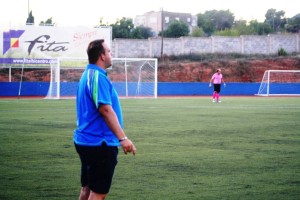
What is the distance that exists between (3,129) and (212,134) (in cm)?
589

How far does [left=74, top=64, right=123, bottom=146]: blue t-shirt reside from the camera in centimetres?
592

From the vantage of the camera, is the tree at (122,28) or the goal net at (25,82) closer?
Answer: the goal net at (25,82)

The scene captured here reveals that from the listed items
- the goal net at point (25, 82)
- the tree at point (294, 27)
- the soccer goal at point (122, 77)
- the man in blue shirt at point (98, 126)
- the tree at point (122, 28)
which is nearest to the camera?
the man in blue shirt at point (98, 126)

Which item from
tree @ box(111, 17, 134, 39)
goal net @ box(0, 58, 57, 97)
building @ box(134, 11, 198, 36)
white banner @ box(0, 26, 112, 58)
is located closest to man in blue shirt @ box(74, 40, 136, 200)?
goal net @ box(0, 58, 57, 97)

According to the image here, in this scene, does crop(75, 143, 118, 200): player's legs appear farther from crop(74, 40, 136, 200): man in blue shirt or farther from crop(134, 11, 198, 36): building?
crop(134, 11, 198, 36): building

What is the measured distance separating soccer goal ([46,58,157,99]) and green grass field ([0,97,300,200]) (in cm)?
2726

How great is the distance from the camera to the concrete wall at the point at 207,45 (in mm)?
81000

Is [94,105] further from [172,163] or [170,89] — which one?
[170,89]

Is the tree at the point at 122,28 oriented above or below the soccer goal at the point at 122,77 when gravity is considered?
above

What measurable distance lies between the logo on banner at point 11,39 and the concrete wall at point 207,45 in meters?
26.7

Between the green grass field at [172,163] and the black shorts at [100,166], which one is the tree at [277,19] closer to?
the green grass field at [172,163]

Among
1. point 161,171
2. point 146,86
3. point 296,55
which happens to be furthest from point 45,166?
point 296,55

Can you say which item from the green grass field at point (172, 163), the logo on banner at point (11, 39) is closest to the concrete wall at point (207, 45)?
the logo on banner at point (11, 39)

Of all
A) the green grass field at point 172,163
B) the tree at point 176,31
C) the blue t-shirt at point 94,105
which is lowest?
the green grass field at point 172,163
